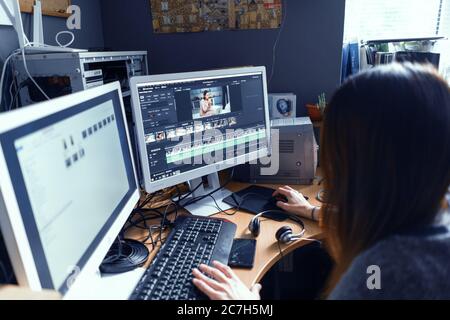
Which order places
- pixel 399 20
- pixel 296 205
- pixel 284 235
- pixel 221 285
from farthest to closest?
pixel 399 20, pixel 296 205, pixel 284 235, pixel 221 285

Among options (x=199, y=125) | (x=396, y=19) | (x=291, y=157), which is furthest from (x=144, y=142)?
(x=396, y=19)

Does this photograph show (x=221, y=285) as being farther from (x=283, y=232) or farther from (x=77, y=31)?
(x=77, y=31)

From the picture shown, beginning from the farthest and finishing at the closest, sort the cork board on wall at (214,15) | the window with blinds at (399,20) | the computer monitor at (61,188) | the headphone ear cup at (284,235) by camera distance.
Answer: the window with blinds at (399,20) → the cork board on wall at (214,15) → the headphone ear cup at (284,235) → the computer monitor at (61,188)

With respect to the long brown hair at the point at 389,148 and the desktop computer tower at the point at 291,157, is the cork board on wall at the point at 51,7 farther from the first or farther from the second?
the long brown hair at the point at 389,148

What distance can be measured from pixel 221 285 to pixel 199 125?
1.96ft

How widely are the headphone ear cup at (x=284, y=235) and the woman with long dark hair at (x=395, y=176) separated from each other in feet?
1.18

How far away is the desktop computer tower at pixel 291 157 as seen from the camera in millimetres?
1460

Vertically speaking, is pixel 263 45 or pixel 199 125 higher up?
pixel 263 45

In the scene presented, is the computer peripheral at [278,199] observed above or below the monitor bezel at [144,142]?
below

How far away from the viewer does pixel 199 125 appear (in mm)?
1246

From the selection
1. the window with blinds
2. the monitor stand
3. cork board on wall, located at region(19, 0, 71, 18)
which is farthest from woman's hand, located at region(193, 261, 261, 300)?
the window with blinds

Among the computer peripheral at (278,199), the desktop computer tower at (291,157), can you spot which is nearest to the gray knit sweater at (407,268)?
the computer peripheral at (278,199)

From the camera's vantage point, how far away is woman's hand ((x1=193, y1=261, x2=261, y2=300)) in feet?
2.62
